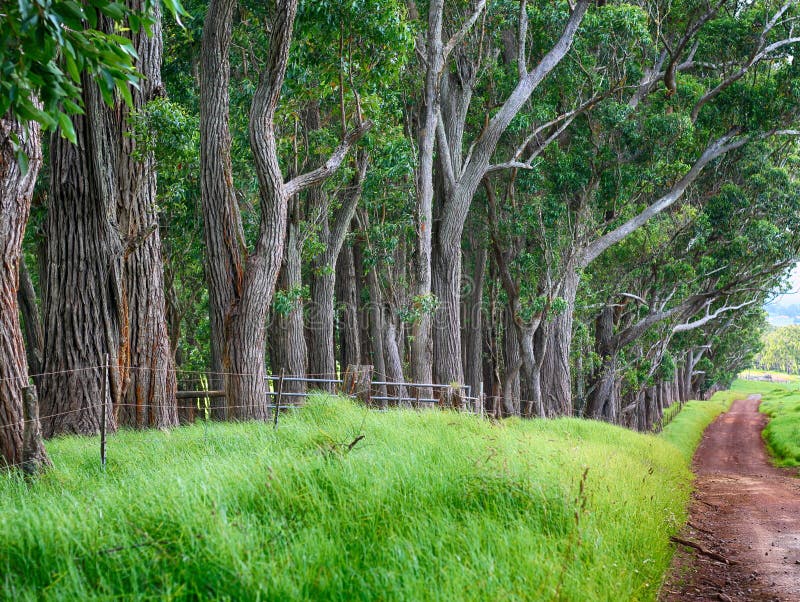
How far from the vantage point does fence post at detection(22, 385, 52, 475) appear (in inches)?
266

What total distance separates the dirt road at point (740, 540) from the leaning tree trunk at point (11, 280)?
596 centimetres

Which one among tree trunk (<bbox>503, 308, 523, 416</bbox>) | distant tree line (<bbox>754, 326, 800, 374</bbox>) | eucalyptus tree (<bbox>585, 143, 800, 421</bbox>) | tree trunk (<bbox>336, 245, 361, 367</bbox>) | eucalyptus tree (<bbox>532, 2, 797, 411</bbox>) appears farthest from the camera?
distant tree line (<bbox>754, 326, 800, 374</bbox>)

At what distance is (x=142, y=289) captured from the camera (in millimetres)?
11102

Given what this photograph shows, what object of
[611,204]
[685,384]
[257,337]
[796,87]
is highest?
[796,87]

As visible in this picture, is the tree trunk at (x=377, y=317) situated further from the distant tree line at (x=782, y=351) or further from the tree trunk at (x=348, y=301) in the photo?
the distant tree line at (x=782, y=351)

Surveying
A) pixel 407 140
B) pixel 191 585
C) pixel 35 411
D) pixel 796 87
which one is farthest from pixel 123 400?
pixel 796 87

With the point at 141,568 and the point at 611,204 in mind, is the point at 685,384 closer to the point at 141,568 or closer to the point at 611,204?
the point at 611,204

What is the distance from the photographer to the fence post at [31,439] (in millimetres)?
6766

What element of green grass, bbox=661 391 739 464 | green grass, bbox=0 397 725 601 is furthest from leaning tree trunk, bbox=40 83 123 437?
green grass, bbox=661 391 739 464

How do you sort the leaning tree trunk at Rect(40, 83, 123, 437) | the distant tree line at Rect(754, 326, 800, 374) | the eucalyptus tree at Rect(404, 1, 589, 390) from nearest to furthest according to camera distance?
the leaning tree trunk at Rect(40, 83, 123, 437), the eucalyptus tree at Rect(404, 1, 589, 390), the distant tree line at Rect(754, 326, 800, 374)

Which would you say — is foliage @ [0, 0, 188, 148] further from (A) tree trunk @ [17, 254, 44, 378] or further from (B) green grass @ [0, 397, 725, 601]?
(A) tree trunk @ [17, 254, 44, 378]

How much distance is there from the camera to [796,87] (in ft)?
64.7

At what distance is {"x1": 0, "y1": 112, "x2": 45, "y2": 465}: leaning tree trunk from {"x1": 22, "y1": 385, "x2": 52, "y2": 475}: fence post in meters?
0.14

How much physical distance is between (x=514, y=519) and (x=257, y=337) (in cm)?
693
